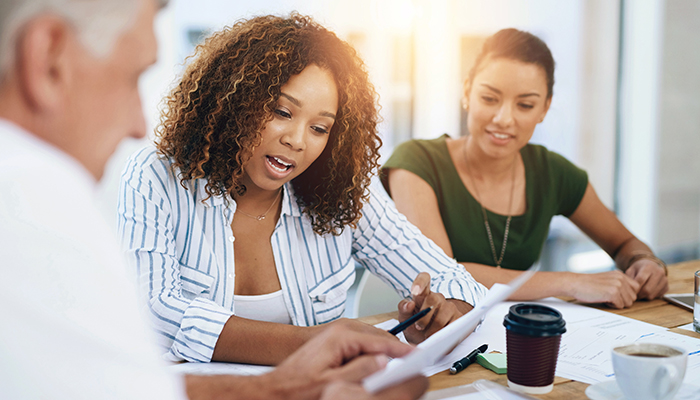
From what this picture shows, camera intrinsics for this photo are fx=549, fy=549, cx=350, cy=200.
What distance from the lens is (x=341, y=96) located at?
4.33 ft

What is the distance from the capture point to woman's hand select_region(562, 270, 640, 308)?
1431 mm

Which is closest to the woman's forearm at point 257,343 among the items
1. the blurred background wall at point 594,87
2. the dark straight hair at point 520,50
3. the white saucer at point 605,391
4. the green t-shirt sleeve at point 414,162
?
the white saucer at point 605,391

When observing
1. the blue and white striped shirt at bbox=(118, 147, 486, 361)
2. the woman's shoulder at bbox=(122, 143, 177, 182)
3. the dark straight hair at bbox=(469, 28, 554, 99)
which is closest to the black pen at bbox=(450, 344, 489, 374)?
the blue and white striped shirt at bbox=(118, 147, 486, 361)

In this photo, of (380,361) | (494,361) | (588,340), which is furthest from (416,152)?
(380,361)

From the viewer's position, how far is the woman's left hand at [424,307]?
45.5 inches

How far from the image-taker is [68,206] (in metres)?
0.45

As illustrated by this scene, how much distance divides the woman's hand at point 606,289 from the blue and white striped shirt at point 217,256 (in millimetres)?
300

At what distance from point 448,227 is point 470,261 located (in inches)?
5.3

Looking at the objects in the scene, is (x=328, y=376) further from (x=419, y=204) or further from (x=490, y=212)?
(x=490, y=212)

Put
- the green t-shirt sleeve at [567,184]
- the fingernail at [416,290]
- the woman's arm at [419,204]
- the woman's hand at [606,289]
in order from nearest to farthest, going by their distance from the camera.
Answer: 1. the fingernail at [416,290]
2. the woman's hand at [606,289]
3. the woman's arm at [419,204]
4. the green t-shirt sleeve at [567,184]

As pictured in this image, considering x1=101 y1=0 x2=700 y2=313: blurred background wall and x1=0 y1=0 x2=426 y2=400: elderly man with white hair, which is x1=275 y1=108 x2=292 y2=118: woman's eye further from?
x1=101 y1=0 x2=700 y2=313: blurred background wall

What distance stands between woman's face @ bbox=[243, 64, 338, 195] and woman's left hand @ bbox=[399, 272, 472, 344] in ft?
1.27

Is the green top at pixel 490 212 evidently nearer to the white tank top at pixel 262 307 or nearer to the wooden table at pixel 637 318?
the wooden table at pixel 637 318

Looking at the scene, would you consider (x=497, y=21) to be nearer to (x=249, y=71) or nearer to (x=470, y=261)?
(x=470, y=261)
